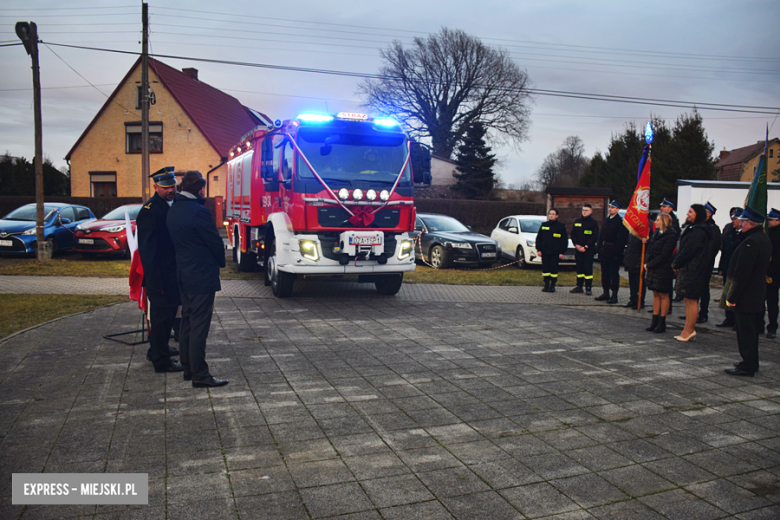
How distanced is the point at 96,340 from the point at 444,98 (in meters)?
43.5

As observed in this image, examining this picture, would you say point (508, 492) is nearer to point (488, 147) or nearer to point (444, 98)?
point (488, 147)

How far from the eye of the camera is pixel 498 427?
14.8 ft

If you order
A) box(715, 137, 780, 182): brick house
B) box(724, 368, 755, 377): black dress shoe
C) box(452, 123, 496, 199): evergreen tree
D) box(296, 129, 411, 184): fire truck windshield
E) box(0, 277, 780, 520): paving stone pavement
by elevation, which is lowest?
box(0, 277, 780, 520): paving stone pavement

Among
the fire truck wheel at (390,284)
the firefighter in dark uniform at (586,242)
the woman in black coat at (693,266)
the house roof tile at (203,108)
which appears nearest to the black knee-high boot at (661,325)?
the woman in black coat at (693,266)

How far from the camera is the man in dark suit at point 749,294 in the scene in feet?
20.1

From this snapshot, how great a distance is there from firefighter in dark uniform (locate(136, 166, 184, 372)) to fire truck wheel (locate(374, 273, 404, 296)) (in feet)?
18.8

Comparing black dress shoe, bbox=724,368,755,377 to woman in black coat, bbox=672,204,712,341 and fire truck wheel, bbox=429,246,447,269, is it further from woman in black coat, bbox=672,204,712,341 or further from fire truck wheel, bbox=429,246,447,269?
fire truck wheel, bbox=429,246,447,269

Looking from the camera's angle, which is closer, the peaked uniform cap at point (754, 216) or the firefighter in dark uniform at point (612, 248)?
the peaked uniform cap at point (754, 216)

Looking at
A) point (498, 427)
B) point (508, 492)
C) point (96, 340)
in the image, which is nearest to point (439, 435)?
point (498, 427)

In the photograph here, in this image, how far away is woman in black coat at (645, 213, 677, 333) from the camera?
8219 mm

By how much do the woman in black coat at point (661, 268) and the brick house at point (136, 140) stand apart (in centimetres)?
2917

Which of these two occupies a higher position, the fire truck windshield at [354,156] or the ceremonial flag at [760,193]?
the fire truck windshield at [354,156]

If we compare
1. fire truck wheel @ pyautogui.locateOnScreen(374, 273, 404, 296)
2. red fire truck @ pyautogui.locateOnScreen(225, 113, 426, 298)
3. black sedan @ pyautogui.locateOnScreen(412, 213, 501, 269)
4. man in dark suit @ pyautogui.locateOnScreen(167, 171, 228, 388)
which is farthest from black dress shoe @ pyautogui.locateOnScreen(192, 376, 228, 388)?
black sedan @ pyautogui.locateOnScreen(412, 213, 501, 269)

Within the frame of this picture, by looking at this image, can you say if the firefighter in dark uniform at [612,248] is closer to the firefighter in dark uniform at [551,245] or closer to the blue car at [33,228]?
the firefighter in dark uniform at [551,245]
